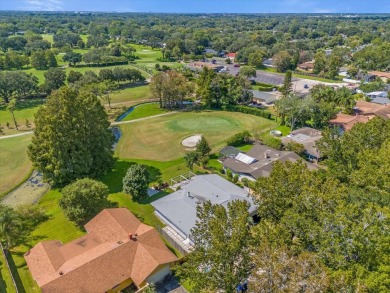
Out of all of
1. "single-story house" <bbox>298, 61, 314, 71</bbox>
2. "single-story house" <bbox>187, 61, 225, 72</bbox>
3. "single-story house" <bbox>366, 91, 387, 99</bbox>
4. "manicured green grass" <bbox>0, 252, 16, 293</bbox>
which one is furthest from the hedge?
"single-story house" <bbox>298, 61, 314, 71</bbox>

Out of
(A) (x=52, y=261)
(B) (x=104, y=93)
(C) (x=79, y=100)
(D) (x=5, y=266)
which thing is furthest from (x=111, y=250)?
(B) (x=104, y=93)

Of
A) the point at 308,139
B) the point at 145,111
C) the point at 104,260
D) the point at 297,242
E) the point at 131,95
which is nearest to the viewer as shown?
the point at 297,242

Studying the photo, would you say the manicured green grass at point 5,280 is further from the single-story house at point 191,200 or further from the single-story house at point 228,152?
the single-story house at point 228,152

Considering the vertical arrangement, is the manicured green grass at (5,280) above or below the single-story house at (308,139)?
below

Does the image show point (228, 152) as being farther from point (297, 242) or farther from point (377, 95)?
point (377, 95)

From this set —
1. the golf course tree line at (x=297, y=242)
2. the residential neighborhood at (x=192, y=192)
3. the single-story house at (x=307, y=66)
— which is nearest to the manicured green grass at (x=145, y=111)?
the residential neighborhood at (x=192, y=192)

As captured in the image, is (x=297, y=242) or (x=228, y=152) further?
(x=228, y=152)

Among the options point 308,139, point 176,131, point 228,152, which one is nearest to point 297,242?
point 228,152

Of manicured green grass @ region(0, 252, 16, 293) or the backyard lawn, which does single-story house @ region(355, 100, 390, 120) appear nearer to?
the backyard lawn
